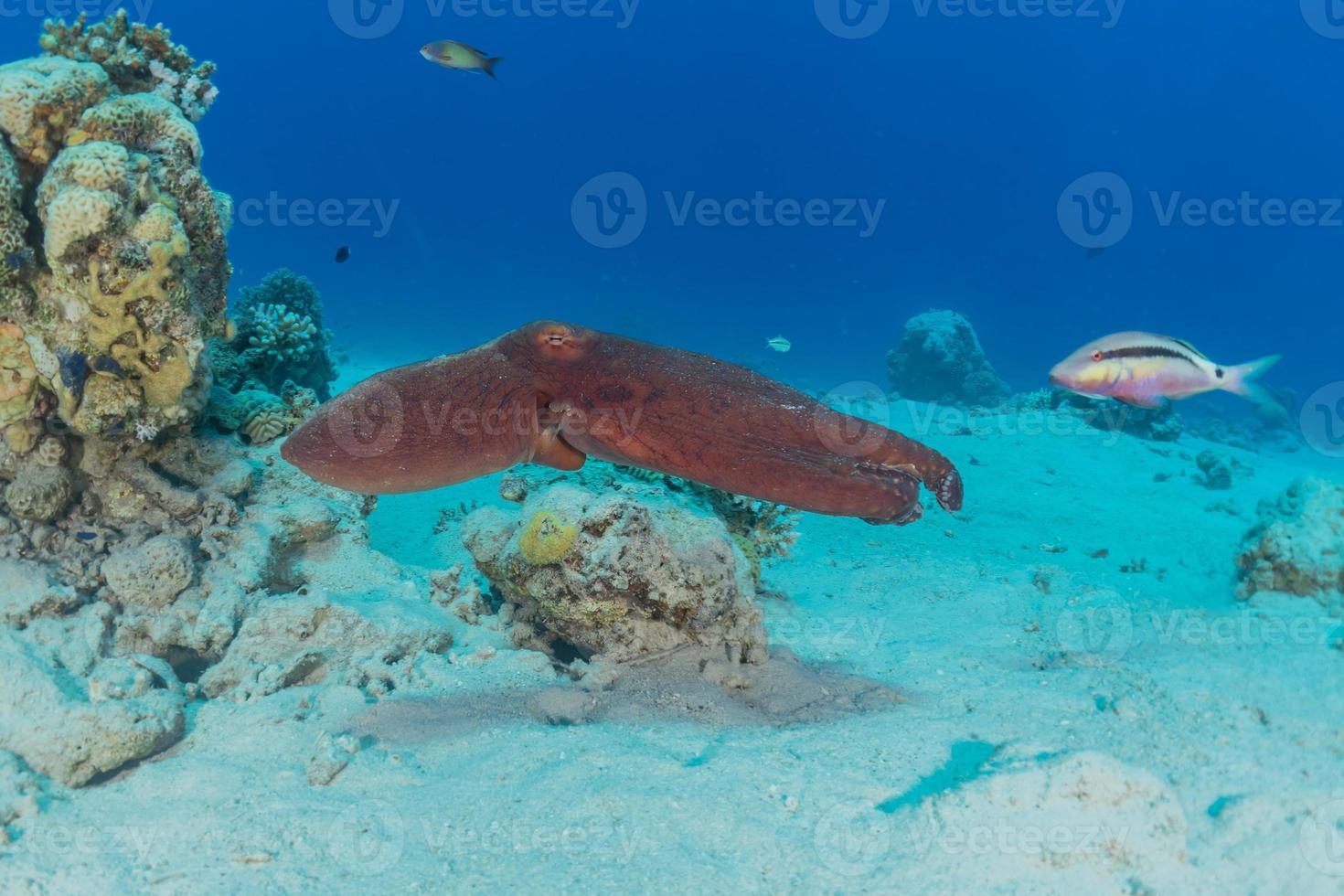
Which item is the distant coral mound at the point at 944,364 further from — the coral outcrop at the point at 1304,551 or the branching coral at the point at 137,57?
the branching coral at the point at 137,57

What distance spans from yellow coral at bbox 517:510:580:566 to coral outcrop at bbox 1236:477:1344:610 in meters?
6.93

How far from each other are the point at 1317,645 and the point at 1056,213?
159159mm

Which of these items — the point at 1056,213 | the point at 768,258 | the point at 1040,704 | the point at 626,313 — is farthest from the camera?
the point at 1056,213

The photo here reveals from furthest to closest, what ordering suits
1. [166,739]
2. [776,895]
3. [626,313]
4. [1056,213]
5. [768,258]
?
[1056,213] → [768,258] → [626,313] → [166,739] → [776,895]

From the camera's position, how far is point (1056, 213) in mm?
137625

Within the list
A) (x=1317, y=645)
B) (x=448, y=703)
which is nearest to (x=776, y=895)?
(x=448, y=703)

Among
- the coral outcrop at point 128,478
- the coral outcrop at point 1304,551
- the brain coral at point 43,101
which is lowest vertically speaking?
the coral outcrop at point 128,478

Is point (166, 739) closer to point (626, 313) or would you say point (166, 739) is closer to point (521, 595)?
point (521, 595)

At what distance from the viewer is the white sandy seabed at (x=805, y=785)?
2797 mm

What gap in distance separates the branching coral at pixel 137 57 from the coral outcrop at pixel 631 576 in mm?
4298

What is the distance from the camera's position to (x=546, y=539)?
4711 millimetres

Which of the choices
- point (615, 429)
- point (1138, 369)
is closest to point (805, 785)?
point (615, 429)

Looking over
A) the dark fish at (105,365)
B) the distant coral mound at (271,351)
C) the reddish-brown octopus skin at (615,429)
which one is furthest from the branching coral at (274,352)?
the reddish-brown octopus skin at (615,429)

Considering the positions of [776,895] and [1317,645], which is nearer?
[776,895]
